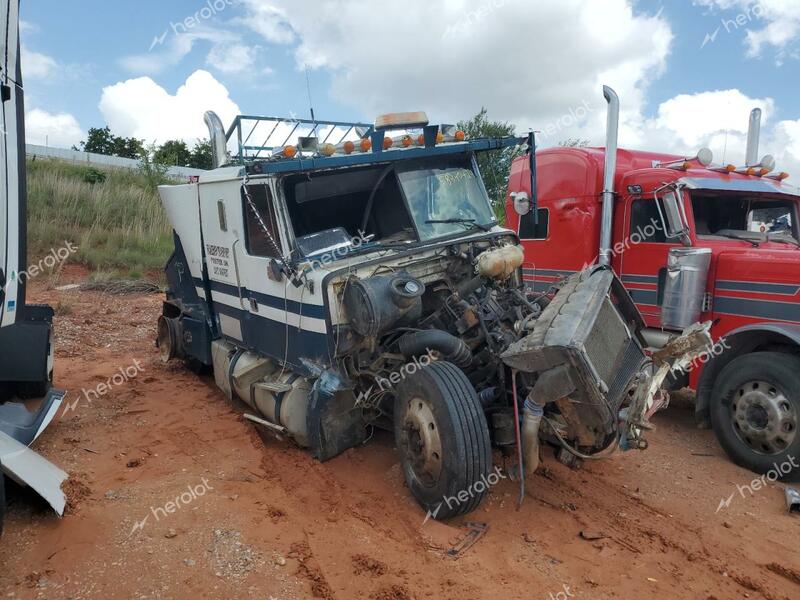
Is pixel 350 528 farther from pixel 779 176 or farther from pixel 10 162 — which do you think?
pixel 779 176

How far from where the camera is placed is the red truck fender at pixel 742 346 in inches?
191

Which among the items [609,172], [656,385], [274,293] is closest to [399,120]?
[274,293]

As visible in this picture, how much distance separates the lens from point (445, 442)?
3732 mm

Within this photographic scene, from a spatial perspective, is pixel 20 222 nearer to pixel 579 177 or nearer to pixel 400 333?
pixel 400 333

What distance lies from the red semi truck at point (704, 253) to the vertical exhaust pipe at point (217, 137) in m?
3.04

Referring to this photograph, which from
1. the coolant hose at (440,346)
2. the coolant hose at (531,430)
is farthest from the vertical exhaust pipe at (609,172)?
the coolant hose at (531,430)

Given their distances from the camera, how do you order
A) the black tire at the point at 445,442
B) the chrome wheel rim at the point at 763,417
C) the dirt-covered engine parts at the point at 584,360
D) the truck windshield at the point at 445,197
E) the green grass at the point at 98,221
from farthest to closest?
the green grass at the point at 98,221 → the truck windshield at the point at 445,197 → the chrome wheel rim at the point at 763,417 → the black tire at the point at 445,442 → the dirt-covered engine parts at the point at 584,360

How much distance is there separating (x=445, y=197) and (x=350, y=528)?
2.86m

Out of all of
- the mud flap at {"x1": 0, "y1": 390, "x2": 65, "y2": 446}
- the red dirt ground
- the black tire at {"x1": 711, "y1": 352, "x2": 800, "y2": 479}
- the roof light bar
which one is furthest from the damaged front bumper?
the mud flap at {"x1": 0, "y1": 390, "x2": 65, "y2": 446}

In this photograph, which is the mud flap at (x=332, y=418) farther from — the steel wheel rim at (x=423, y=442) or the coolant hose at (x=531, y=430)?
the coolant hose at (x=531, y=430)

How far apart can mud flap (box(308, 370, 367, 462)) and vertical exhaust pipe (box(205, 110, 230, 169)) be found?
2.76 m

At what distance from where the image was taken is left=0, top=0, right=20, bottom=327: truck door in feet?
12.7

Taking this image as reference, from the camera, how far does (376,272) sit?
14.9ft

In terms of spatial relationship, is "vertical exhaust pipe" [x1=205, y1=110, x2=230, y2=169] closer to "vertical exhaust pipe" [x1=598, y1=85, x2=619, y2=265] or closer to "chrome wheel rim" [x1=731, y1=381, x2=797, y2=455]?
"vertical exhaust pipe" [x1=598, y1=85, x2=619, y2=265]
